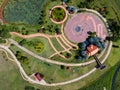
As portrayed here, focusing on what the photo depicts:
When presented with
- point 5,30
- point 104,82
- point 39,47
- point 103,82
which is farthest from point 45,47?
point 104,82

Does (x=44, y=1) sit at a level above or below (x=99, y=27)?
above

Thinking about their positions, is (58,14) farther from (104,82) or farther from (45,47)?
(104,82)

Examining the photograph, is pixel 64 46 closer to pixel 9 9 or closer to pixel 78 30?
pixel 78 30

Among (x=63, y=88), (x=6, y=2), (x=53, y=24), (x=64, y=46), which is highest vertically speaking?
(x=6, y=2)

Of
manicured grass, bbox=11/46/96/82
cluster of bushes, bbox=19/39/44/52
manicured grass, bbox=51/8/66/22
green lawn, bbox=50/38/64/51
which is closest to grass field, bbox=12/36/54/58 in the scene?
cluster of bushes, bbox=19/39/44/52

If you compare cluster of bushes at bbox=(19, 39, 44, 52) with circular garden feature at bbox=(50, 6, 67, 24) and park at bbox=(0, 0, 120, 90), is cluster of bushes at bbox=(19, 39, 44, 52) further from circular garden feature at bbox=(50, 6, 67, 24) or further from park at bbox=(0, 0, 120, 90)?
circular garden feature at bbox=(50, 6, 67, 24)

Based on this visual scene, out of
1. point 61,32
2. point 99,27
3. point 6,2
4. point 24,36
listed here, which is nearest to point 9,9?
point 6,2
